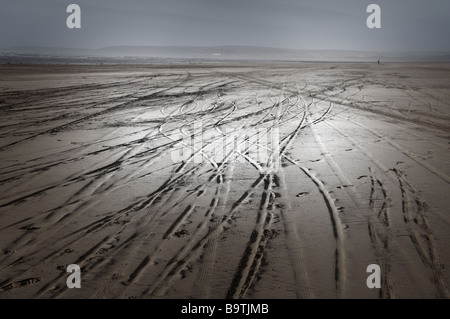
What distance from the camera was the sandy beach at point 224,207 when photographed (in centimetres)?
303

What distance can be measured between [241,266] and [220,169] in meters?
2.76

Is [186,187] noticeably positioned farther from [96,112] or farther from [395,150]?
[96,112]

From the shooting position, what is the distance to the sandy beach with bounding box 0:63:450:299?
3025 mm

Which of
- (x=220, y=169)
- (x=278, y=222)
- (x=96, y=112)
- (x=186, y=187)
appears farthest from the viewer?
(x=96, y=112)

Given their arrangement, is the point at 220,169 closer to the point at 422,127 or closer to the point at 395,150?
the point at 395,150

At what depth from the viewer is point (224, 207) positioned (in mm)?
4418

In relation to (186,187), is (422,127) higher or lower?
higher

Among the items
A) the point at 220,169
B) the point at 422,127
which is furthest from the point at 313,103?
the point at 220,169

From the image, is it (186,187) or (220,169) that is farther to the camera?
(220,169)

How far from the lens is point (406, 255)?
3.34 meters

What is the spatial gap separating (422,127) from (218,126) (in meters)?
5.54
